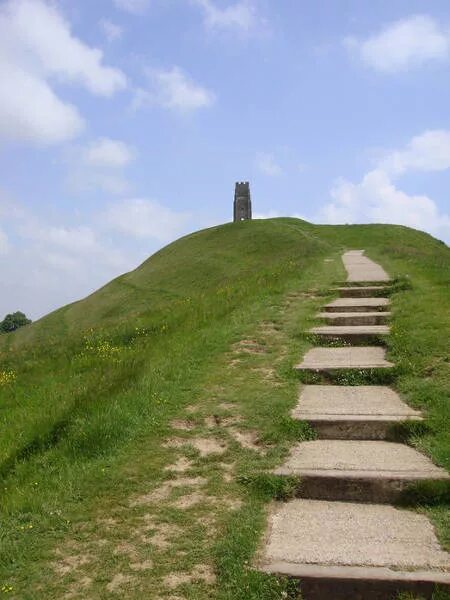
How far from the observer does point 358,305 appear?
13.6 m

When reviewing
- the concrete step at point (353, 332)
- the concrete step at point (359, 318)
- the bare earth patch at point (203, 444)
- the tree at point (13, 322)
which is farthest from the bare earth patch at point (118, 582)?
the tree at point (13, 322)

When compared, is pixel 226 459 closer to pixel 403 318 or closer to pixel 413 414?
pixel 413 414

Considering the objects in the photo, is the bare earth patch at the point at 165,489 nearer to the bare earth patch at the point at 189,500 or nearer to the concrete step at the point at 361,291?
the bare earth patch at the point at 189,500

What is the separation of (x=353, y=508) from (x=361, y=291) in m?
10.9

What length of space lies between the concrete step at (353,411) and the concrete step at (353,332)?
2578 mm

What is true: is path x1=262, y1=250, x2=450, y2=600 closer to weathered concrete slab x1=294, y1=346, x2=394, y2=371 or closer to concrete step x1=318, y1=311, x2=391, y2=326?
weathered concrete slab x1=294, y1=346, x2=394, y2=371

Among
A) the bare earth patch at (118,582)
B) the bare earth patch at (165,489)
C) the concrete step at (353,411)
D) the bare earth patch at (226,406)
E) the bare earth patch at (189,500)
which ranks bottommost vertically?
the bare earth patch at (118,582)

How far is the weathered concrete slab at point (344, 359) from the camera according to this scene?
9.20m

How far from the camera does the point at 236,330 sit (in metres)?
11.9

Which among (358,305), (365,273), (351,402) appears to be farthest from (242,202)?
(351,402)

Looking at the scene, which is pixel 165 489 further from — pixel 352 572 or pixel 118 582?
pixel 352 572

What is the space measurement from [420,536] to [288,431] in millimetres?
2275

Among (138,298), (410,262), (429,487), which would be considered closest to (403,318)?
(429,487)

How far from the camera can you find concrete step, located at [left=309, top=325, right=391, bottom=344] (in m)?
11.1
